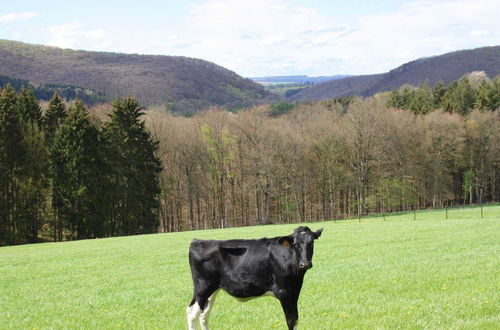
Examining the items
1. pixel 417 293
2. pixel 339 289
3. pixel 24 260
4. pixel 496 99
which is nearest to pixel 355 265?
pixel 339 289

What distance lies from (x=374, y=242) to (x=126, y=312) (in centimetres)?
1961

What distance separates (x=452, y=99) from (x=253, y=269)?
104076mm

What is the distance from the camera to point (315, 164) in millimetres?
76250

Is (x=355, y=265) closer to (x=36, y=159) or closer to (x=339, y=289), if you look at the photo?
(x=339, y=289)

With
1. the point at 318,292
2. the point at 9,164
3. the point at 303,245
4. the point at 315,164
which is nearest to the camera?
the point at 303,245

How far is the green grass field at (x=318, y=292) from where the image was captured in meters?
12.0

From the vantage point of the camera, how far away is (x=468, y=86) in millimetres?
108000

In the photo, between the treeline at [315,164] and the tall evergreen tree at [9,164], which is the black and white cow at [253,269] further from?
the treeline at [315,164]

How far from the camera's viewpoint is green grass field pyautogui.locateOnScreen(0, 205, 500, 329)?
39.4 feet

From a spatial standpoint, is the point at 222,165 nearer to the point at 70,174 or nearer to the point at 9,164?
the point at 70,174

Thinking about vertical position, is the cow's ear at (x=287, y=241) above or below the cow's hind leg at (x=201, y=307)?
above

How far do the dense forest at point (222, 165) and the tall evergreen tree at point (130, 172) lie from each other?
0.43ft

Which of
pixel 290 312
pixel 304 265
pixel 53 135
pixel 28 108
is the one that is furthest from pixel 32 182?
pixel 304 265

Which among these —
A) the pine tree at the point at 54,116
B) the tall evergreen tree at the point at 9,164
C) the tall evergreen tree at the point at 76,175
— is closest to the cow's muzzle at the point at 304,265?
the tall evergreen tree at the point at 76,175
